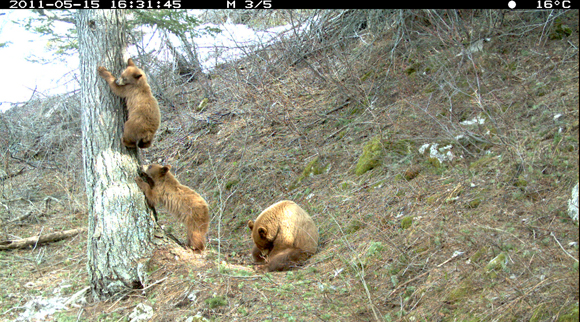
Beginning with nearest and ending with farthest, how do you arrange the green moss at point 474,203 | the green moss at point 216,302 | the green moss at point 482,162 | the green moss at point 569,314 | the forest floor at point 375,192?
the green moss at point 569,314, the forest floor at point 375,192, the green moss at point 216,302, the green moss at point 474,203, the green moss at point 482,162

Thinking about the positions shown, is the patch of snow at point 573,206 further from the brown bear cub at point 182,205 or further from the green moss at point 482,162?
the brown bear cub at point 182,205

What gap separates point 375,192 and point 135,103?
405 centimetres

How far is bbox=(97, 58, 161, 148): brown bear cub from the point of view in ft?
20.5

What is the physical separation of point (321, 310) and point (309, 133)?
21.3 feet

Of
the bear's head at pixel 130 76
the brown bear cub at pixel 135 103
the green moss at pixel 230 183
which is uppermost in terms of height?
the bear's head at pixel 130 76

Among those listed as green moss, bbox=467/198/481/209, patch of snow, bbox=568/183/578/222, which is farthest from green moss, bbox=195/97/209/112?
patch of snow, bbox=568/183/578/222

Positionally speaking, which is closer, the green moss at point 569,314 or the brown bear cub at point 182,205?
the green moss at point 569,314

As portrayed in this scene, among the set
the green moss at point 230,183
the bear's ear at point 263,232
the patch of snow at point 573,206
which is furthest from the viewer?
the green moss at point 230,183

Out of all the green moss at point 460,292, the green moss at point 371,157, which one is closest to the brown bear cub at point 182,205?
the green moss at point 371,157

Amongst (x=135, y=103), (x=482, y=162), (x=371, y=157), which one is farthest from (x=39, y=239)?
(x=482, y=162)

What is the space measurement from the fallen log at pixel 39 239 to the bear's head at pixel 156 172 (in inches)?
110

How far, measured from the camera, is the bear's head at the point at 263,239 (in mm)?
7164

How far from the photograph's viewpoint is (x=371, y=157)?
27.9 feet

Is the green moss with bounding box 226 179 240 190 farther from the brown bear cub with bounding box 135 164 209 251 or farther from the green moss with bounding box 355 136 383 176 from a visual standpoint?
the brown bear cub with bounding box 135 164 209 251
